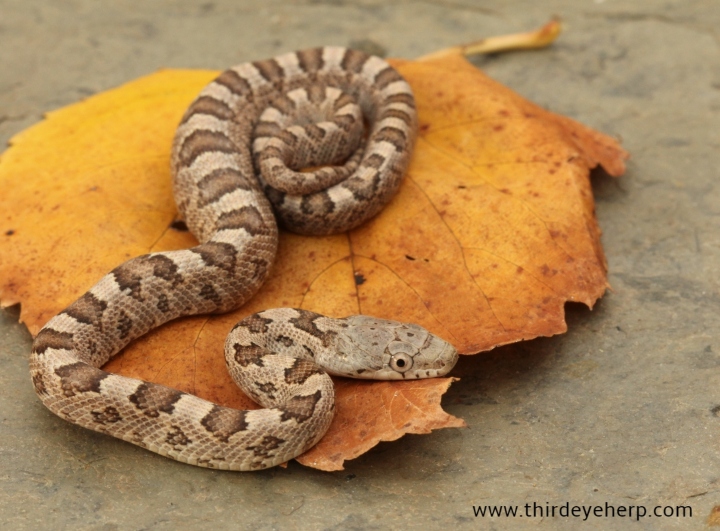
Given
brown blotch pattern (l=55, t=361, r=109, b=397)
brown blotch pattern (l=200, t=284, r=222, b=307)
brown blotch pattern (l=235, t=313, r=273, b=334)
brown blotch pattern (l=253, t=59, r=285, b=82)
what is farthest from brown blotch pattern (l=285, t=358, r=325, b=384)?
brown blotch pattern (l=253, t=59, r=285, b=82)

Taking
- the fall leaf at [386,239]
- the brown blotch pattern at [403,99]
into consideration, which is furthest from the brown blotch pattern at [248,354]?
the brown blotch pattern at [403,99]

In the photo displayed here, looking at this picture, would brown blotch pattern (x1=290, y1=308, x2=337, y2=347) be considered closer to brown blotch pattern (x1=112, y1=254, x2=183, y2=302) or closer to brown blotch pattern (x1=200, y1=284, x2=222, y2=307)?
brown blotch pattern (x1=200, y1=284, x2=222, y2=307)

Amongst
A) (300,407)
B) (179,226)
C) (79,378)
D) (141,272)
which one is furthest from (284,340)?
(179,226)

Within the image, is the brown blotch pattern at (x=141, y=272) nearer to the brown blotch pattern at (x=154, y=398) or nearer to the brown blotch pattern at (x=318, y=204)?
the brown blotch pattern at (x=154, y=398)

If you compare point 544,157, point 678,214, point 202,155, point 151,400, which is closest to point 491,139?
point 544,157

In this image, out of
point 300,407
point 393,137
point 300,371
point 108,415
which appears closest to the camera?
point 300,407

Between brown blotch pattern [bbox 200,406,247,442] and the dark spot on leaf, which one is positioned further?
the dark spot on leaf

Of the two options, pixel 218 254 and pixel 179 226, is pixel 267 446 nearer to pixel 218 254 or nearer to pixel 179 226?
pixel 218 254
